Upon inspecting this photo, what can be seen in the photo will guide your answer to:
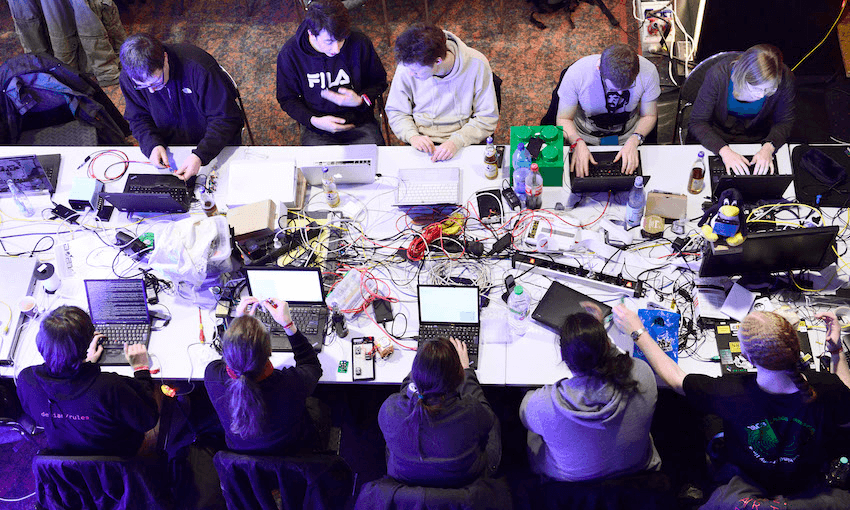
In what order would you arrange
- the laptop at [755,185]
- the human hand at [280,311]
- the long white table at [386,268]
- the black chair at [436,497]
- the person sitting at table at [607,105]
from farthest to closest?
the person sitting at table at [607,105], the laptop at [755,185], the long white table at [386,268], the human hand at [280,311], the black chair at [436,497]

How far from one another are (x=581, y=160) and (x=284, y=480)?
2041 millimetres

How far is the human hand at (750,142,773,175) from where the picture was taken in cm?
334

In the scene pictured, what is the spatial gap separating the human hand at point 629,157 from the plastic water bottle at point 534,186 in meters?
0.43

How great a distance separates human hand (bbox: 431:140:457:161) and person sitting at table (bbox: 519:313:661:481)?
1381 mm

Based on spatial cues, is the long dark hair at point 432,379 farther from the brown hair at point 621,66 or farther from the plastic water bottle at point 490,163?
the brown hair at point 621,66

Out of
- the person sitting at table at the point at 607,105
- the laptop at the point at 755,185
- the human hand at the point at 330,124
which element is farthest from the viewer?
the human hand at the point at 330,124

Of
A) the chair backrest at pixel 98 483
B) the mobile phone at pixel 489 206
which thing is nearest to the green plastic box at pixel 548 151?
the mobile phone at pixel 489 206

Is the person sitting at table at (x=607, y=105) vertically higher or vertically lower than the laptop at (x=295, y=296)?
higher

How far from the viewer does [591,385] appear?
93.8 inches

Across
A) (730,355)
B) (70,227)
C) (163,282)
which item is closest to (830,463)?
(730,355)

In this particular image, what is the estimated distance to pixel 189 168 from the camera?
3506mm

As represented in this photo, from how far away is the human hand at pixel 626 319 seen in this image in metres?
2.82

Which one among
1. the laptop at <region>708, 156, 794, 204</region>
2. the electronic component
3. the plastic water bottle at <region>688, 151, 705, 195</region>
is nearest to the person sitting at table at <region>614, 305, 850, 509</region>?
the laptop at <region>708, 156, 794, 204</region>

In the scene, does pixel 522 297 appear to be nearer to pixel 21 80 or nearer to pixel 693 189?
pixel 693 189
